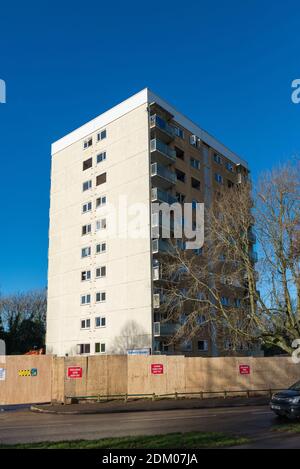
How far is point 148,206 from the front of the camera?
44438mm

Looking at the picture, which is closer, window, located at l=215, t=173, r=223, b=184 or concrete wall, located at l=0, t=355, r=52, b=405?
concrete wall, located at l=0, t=355, r=52, b=405

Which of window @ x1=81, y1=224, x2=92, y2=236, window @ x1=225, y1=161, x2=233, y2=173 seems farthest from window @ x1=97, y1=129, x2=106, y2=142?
window @ x1=225, y1=161, x2=233, y2=173

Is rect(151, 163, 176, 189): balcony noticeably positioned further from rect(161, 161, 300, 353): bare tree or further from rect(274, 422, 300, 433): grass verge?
rect(274, 422, 300, 433): grass verge

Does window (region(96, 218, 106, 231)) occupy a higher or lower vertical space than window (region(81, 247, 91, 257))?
higher

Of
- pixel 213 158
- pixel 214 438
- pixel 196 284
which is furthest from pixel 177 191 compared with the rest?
pixel 214 438

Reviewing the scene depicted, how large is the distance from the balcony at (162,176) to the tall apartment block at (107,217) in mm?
100

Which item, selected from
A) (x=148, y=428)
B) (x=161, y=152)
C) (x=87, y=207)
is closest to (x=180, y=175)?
(x=161, y=152)

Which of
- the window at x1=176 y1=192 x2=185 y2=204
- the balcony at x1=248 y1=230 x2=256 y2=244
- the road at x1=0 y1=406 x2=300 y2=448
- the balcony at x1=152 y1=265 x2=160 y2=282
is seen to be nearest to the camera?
the road at x1=0 y1=406 x2=300 y2=448

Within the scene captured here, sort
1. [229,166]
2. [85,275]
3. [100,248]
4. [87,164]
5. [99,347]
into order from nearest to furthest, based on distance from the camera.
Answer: [99,347] < [100,248] < [85,275] < [87,164] < [229,166]

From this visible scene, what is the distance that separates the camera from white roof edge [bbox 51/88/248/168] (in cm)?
4741

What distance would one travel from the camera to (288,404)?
16.1 metres

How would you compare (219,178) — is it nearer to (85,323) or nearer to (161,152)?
(161,152)

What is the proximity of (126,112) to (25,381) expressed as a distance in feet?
99.4

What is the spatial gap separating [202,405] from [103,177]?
98.5ft
